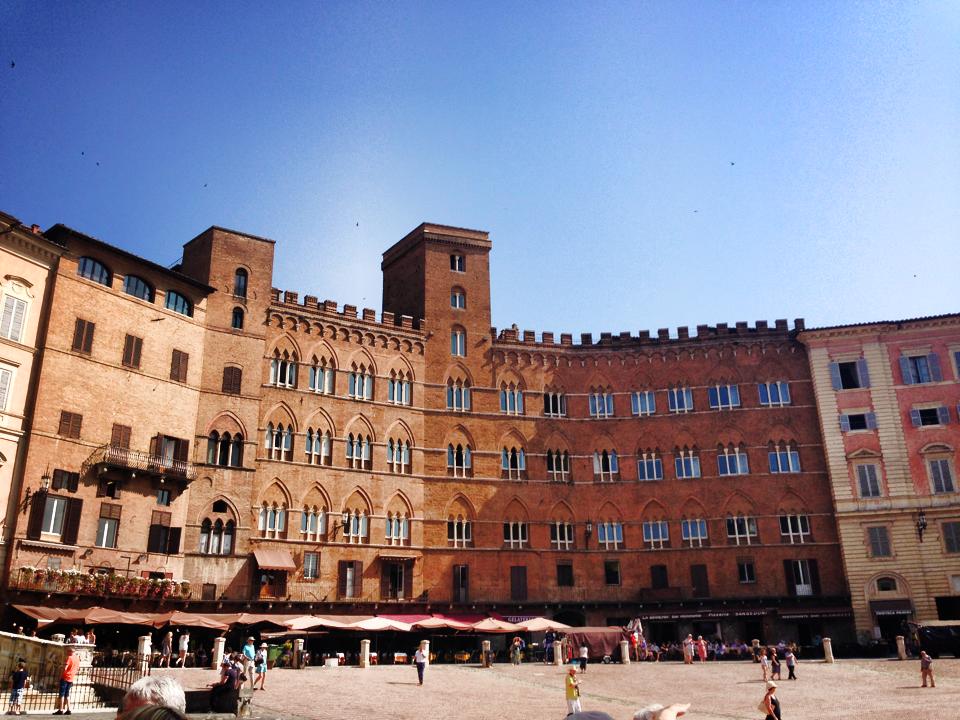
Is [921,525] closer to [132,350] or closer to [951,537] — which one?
[951,537]

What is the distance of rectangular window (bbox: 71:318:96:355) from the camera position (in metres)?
40.8

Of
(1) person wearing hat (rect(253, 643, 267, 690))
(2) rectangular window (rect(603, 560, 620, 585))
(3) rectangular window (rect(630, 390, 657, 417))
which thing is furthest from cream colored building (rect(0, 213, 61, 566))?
(3) rectangular window (rect(630, 390, 657, 417))

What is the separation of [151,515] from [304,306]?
15132 mm

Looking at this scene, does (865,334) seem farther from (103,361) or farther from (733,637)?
(103,361)

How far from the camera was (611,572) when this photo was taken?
5341 centimetres

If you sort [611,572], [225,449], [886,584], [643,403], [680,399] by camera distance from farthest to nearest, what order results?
1. [643,403]
2. [680,399]
3. [611,572]
4. [886,584]
5. [225,449]

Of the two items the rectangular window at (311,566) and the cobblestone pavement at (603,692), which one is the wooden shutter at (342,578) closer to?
the rectangular window at (311,566)

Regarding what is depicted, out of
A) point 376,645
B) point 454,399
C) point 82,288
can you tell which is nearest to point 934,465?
point 454,399

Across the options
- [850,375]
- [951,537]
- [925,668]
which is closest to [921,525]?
[951,537]

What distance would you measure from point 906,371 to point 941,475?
6.53 metres

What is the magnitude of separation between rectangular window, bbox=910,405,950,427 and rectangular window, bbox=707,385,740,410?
10.2 meters

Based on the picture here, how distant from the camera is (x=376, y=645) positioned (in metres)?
46.7

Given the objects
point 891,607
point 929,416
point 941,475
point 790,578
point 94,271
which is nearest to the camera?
point 94,271

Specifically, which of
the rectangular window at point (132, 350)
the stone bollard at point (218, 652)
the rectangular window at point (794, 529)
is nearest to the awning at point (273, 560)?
the stone bollard at point (218, 652)
